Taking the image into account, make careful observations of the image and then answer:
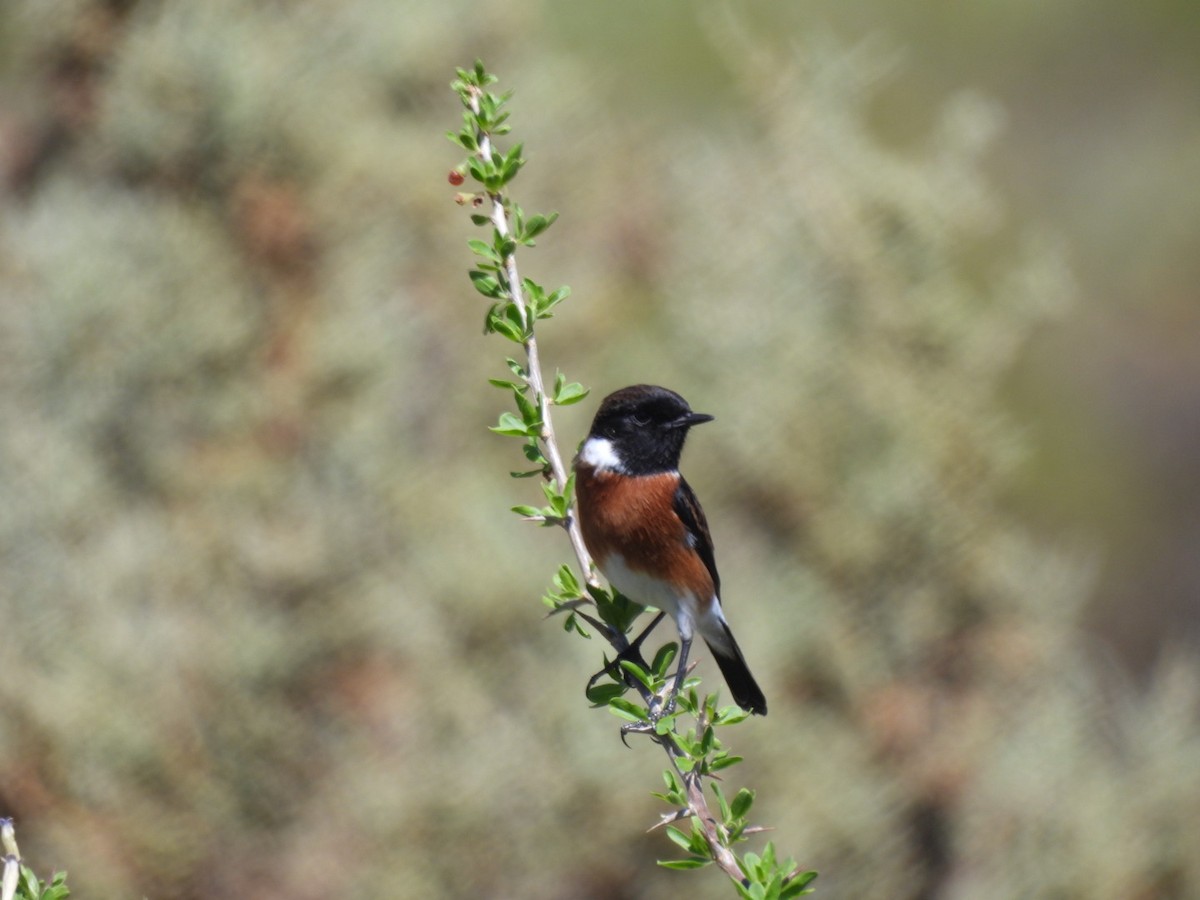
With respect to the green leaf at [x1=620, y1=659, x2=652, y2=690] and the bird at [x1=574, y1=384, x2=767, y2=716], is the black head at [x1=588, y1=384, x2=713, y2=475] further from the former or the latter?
the green leaf at [x1=620, y1=659, x2=652, y2=690]

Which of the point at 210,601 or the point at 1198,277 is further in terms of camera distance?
the point at 1198,277

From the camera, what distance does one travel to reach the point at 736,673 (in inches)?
122

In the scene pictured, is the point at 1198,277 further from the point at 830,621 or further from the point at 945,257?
the point at 830,621

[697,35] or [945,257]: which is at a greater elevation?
[697,35]

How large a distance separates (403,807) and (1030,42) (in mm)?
7078

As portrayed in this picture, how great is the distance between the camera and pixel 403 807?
18.5 ft

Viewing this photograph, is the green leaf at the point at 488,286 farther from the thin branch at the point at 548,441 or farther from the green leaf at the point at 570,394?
the green leaf at the point at 570,394

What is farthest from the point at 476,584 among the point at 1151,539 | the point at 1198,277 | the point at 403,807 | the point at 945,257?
the point at 1198,277

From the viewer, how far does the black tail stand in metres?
2.99

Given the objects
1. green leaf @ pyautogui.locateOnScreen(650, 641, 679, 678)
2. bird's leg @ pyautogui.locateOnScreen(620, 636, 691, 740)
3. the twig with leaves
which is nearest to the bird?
bird's leg @ pyautogui.locateOnScreen(620, 636, 691, 740)

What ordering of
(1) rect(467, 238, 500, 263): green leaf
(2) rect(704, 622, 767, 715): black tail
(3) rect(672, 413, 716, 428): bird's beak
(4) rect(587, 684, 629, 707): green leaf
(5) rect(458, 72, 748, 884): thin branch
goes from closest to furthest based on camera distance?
(5) rect(458, 72, 748, 884): thin branch < (1) rect(467, 238, 500, 263): green leaf < (4) rect(587, 684, 629, 707): green leaf < (3) rect(672, 413, 716, 428): bird's beak < (2) rect(704, 622, 767, 715): black tail

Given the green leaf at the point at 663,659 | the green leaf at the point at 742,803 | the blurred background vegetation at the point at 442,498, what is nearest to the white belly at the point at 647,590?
the green leaf at the point at 663,659

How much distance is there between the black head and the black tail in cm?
40

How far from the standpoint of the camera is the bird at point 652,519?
2.91 meters
